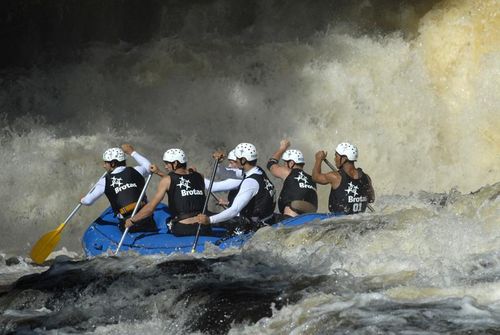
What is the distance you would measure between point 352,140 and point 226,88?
1.69 metres

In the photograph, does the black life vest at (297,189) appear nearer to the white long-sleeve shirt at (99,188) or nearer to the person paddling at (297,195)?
the person paddling at (297,195)

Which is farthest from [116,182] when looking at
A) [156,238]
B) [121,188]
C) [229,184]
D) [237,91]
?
[237,91]

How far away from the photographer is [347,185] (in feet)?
26.3

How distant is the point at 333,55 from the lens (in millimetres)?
11422

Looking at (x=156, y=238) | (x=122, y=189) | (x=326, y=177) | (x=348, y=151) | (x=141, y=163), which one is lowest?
(x=156, y=238)

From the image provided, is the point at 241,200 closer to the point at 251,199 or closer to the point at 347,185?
the point at 251,199

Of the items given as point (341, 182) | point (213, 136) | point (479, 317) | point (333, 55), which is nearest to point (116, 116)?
point (213, 136)

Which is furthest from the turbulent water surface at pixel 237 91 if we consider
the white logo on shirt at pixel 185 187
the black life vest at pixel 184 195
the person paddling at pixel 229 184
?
the white logo on shirt at pixel 185 187

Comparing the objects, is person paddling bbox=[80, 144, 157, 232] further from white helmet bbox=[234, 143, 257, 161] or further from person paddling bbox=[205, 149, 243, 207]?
white helmet bbox=[234, 143, 257, 161]

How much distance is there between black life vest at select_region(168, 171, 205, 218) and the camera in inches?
316

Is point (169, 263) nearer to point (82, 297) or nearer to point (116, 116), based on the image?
point (82, 297)

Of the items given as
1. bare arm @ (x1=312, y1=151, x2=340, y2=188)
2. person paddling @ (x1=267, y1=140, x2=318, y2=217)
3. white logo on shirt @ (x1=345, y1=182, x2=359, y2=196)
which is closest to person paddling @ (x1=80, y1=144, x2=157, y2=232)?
person paddling @ (x1=267, y1=140, x2=318, y2=217)

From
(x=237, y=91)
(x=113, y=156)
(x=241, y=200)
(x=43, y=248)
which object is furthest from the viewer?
(x=237, y=91)

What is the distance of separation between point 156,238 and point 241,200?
77cm
